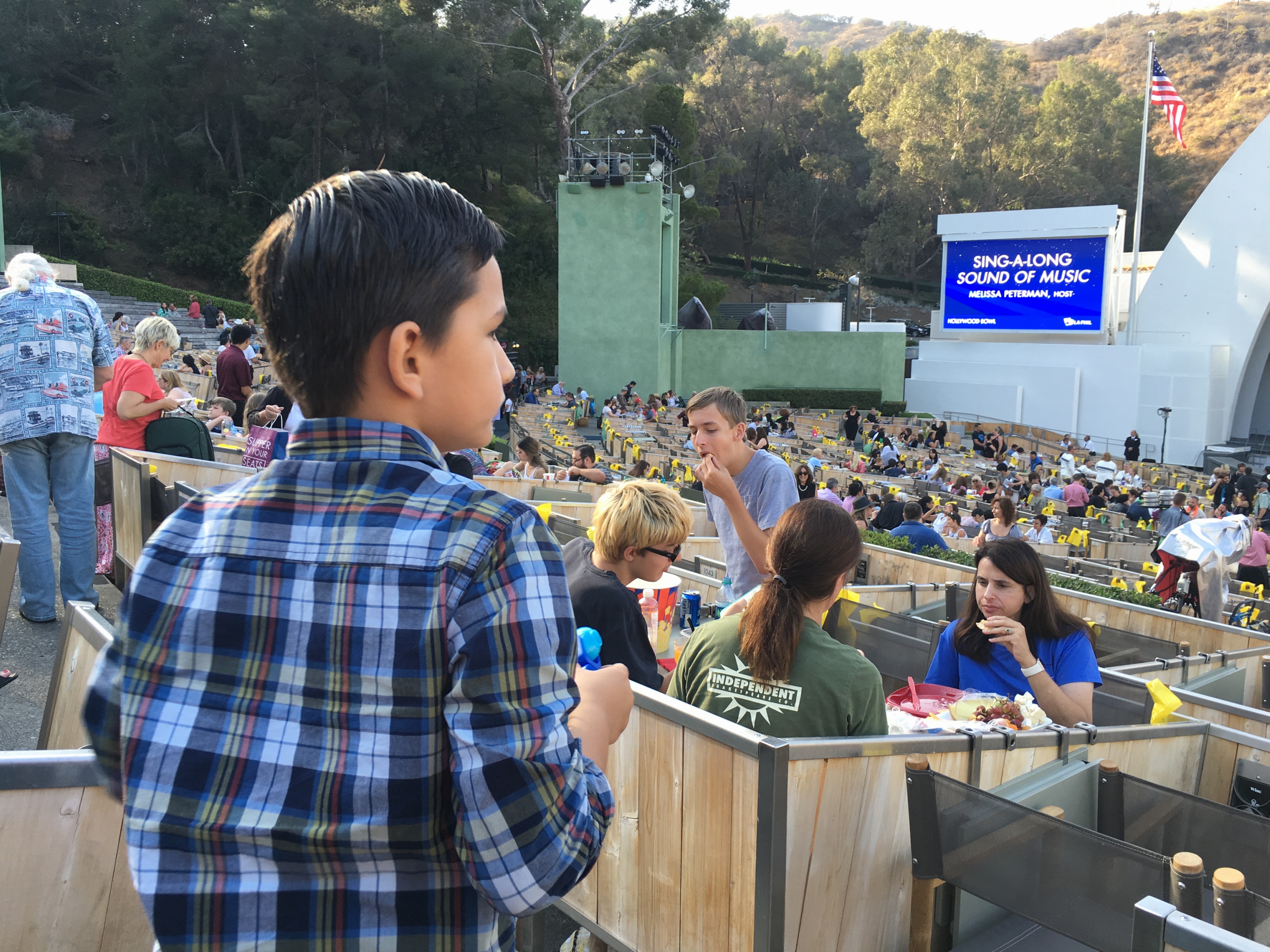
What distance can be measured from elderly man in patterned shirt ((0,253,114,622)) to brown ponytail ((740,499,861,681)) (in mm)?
3107

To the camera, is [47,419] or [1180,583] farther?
[1180,583]

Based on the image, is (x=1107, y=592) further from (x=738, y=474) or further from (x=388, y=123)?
(x=388, y=123)

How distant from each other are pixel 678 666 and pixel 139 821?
2053 mm

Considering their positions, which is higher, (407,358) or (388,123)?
(388,123)

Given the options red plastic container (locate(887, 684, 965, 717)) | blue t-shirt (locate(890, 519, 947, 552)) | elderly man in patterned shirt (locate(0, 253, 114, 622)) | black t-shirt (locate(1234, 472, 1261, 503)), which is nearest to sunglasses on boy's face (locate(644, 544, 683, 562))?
red plastic container (locate(887, 684, 965, 717))

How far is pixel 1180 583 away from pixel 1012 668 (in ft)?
18.6

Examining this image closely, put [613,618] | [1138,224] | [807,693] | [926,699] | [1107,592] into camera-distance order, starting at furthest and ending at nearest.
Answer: [1138,224], [1107,592], [926,699], [613,618], [807,693]

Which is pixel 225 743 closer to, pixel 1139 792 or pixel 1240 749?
pixel 1139 792

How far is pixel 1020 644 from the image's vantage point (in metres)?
3.48

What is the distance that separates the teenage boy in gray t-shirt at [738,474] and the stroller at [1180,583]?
5.42 meters

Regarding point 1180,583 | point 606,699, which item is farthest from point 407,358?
point 1180,583

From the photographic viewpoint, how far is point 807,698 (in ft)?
8.36

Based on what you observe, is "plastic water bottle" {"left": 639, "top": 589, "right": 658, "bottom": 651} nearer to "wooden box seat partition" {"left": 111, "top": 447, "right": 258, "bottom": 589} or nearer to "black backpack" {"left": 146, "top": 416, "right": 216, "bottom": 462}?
"wooden box seat partition" {"left": 111, "top": 447, "right": 258, "bottom": 589}

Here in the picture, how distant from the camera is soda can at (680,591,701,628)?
14.3 ft
